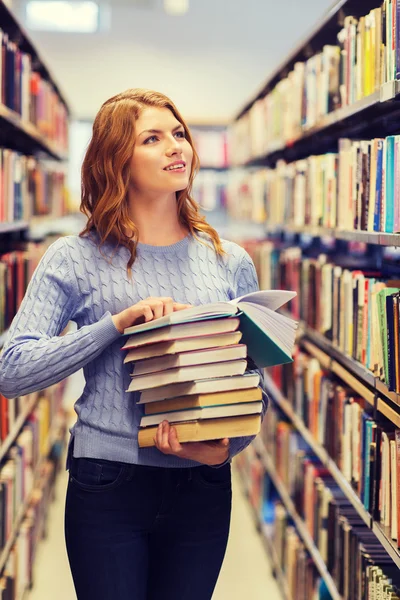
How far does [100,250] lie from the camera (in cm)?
172

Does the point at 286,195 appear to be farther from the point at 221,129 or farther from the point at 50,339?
the point at 221,129

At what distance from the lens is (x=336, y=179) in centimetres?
279

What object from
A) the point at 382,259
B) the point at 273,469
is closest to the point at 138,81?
the point at 273,469

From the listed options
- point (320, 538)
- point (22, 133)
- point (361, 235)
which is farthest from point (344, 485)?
point (22, 133)

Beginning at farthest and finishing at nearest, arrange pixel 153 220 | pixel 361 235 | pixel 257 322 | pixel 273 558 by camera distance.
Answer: pixel 273 558 < pixel 361 235 < pixel 153 220 < pixel 257 322

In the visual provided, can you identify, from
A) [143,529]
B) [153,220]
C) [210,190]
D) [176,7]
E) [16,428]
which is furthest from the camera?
[210,190]

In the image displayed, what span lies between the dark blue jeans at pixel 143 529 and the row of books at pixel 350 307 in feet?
1.78

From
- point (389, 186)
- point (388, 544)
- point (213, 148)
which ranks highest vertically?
point (213, 148)

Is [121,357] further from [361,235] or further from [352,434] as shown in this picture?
[352,434]

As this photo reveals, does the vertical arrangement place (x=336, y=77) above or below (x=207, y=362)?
above

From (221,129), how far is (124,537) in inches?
242

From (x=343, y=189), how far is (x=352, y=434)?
2.47 feet

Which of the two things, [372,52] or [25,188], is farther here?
[25,188]

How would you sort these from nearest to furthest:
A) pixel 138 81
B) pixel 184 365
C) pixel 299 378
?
pixel 184 365
pixel 299 378
pixel 138 81
